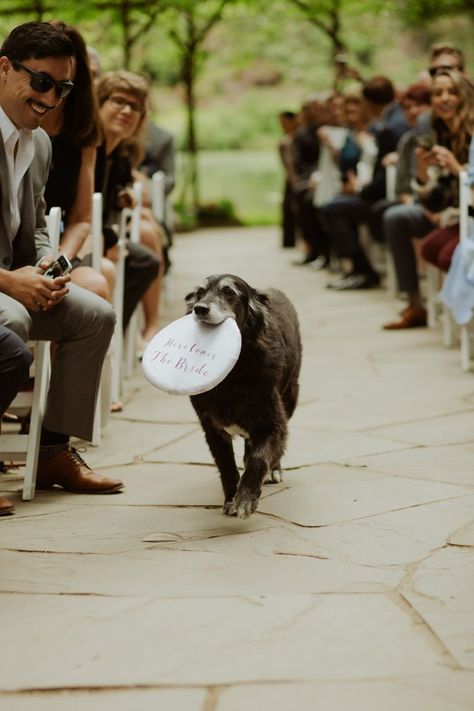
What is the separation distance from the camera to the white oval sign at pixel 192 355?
4184 millimetres

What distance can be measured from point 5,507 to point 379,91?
26.7 ft

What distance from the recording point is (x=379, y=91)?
1166 centimetres

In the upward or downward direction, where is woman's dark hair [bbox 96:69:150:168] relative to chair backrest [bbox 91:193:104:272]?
upward

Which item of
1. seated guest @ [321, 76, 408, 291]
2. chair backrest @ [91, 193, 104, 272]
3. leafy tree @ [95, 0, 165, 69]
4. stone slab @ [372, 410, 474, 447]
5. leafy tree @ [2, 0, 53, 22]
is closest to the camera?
stone slab @ [372, 410, 474, 447]

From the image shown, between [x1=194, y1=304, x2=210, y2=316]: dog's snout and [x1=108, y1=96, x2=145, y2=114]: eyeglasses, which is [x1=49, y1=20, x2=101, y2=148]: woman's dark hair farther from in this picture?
[x1=194, y1=304, x2=210, y2=316]: dog's snout

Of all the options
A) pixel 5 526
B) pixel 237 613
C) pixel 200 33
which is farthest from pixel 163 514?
pixel 200 33

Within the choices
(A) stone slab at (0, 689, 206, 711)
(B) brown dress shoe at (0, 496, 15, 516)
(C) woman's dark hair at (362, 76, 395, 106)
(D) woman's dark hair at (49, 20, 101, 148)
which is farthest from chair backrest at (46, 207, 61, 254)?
(C) woman's dark hair at (362, 76, 395, 106)

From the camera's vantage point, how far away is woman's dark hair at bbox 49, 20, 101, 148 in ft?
17.9

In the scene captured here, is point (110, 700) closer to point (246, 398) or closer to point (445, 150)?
point (246, 398)

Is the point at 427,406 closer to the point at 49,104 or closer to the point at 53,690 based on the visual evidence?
the point at 49,104

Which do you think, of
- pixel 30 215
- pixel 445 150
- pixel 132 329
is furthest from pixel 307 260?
pixel 30 215

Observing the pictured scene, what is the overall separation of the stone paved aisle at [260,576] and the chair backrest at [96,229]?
904mm

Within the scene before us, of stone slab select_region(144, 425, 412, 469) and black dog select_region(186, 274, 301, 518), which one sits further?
stone slab select_region(144, 425, 412, 469)

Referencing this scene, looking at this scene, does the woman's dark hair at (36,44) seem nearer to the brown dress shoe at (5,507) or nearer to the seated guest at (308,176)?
the brown dress shoe at (5,507)
